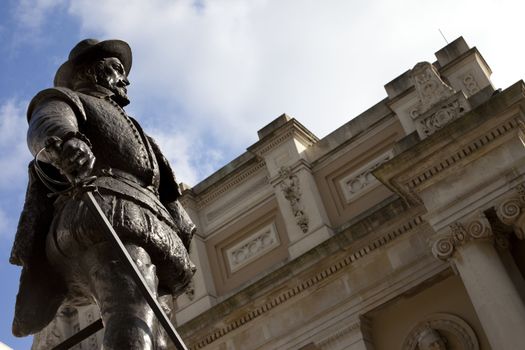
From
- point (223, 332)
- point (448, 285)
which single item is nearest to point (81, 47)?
point (448, 285)

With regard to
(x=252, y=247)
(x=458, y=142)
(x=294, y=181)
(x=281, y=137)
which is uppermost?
(x=281, y=137)

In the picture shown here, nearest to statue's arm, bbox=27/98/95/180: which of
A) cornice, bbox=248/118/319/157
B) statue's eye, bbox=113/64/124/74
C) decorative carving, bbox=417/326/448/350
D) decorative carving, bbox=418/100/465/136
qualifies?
statue's eye, bbox=113/64/124/74

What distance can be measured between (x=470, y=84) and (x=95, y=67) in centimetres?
1002

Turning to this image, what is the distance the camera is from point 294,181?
44.7 feet

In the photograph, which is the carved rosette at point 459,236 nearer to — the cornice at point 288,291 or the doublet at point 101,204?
the cornice at point 288,291

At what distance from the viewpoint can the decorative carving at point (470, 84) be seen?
12484 mm

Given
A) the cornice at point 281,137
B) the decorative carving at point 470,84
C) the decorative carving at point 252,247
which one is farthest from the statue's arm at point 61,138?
the cornice at point 281,137

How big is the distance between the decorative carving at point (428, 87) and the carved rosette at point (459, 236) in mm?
2032

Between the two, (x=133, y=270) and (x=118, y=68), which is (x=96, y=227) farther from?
(x=118, y=68)

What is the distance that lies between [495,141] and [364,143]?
3433 mm

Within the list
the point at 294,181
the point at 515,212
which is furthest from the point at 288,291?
the point at 515,212

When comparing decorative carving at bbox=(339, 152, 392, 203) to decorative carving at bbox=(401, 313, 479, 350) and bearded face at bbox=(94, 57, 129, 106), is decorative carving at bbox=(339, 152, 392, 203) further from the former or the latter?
bearded face at bbox=(94, 57, 129, 106)

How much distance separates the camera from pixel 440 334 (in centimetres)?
1070

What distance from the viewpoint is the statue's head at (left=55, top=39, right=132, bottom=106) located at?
3544mm
